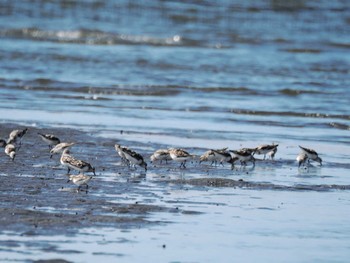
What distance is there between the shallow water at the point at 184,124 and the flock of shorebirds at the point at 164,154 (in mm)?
204

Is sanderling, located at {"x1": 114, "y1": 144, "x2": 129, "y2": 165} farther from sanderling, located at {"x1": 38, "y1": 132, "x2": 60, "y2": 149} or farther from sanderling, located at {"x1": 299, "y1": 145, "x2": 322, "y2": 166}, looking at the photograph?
sanderling, located at {"x1": 299, "y1": 145, "x2": 322, "y2": 166}

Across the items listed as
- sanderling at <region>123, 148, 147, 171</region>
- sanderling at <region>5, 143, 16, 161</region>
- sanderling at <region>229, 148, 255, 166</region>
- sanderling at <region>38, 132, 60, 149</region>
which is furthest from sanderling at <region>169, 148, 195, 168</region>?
sanderling at <region>5, 143, 16, 161</region>

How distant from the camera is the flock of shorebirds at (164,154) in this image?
1653 cm

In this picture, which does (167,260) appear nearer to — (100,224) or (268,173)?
(100,224)

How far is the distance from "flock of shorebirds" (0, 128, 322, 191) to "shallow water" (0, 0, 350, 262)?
20 cm

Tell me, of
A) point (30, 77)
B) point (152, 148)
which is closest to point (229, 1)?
point (30, 77)

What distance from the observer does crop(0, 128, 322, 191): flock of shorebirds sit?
16.5 metres

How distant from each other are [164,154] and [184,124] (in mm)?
5150

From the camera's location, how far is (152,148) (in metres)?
19.2

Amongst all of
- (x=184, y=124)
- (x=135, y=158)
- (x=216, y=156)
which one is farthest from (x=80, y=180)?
(x=184, y=124)

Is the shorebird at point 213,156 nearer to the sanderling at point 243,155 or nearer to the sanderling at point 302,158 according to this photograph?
the sanderling at point 243,155

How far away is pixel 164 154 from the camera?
57.0 ft

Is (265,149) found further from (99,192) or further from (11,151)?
(99,192)

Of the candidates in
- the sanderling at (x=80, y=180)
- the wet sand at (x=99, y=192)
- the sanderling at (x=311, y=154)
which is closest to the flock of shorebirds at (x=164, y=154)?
the sanderling at (x=311, y=154)
